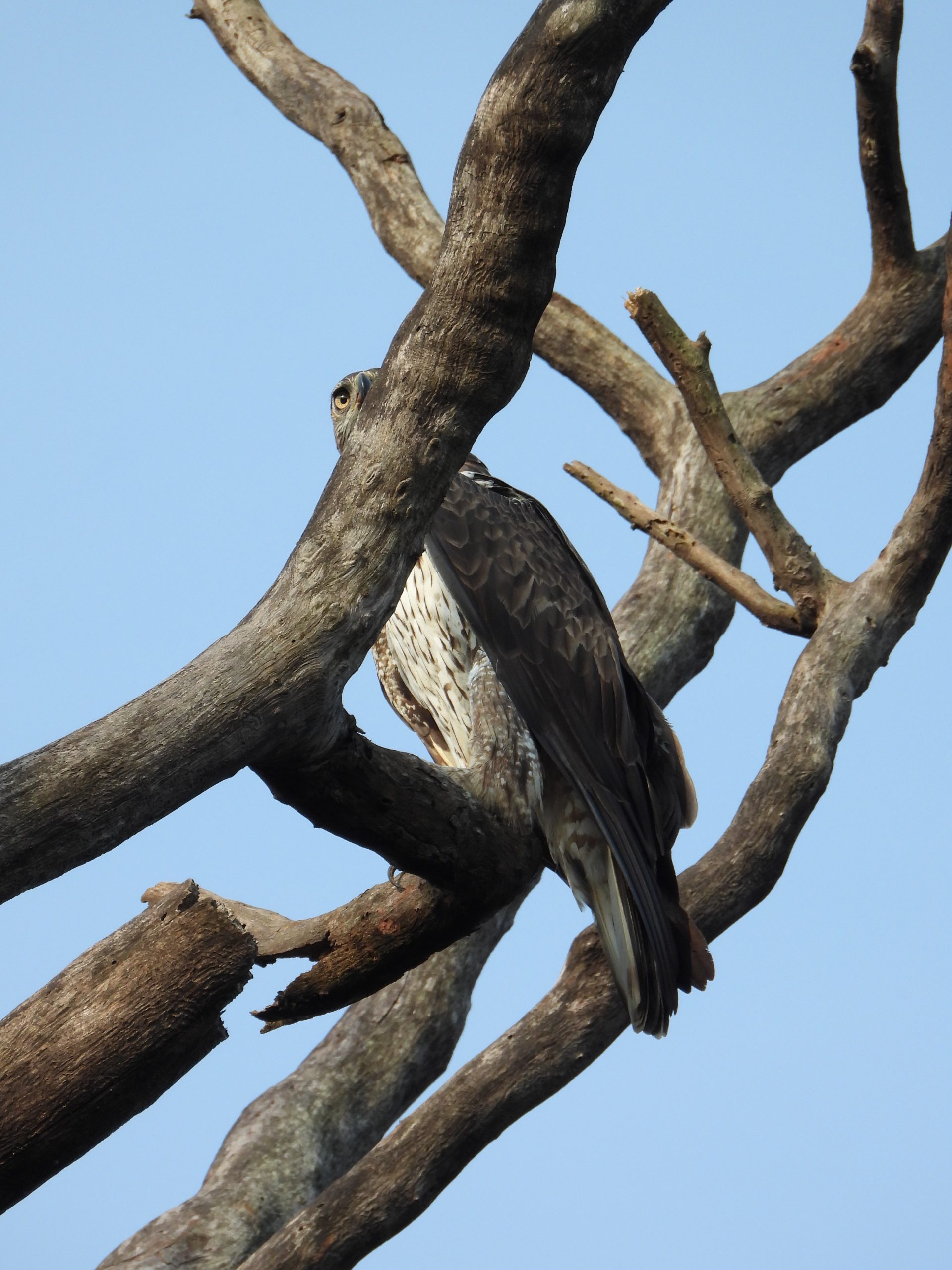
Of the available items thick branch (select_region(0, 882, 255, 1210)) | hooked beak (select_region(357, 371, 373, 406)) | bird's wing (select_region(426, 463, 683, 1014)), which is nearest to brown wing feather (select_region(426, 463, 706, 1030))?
bird's wing (select_region(426, 463, 683, 1014))

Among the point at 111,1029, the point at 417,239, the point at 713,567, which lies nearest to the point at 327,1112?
the point at 713,567

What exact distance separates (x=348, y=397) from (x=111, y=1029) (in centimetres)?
278

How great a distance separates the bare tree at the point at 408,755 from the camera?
2.00 m

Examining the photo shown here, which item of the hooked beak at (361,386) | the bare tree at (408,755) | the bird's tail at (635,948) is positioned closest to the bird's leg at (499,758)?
the bare tree at (408,755)

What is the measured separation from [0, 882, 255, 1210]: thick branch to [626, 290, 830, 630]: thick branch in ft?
10.2

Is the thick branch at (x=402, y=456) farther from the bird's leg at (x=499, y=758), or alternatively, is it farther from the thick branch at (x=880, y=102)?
the thick branch at (x=880, y=102)

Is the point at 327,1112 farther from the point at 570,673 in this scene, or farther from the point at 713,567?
the point at 713,567

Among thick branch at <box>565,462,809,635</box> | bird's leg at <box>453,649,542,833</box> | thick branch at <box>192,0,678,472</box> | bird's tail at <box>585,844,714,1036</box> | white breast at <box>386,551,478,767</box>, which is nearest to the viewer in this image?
bird's leg at <box>453,649,542,833</box>

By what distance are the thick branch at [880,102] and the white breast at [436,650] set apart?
2.59 metres

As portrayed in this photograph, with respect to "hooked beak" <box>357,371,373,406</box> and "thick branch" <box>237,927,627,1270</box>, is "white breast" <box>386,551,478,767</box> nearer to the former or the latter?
"hooked beak" <box>357,371,373,406</box>

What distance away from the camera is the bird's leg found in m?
2.91

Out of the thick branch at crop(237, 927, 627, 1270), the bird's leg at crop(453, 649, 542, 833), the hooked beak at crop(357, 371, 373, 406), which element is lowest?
the thick branch at crop(237, 927, 627, 1270)

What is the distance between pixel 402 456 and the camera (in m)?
2.16

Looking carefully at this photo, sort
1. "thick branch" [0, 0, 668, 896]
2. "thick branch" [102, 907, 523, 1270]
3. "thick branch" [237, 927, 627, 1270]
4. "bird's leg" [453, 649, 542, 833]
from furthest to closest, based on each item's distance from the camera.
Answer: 1. "thick branch" [102, 907, 523, 1270]
2. "thick branch" [237, 927, 627, 1270]
3. "bird's leg" [453, 649, 542, 833]
4. "thick branch" [0, 0, 668, 896]
